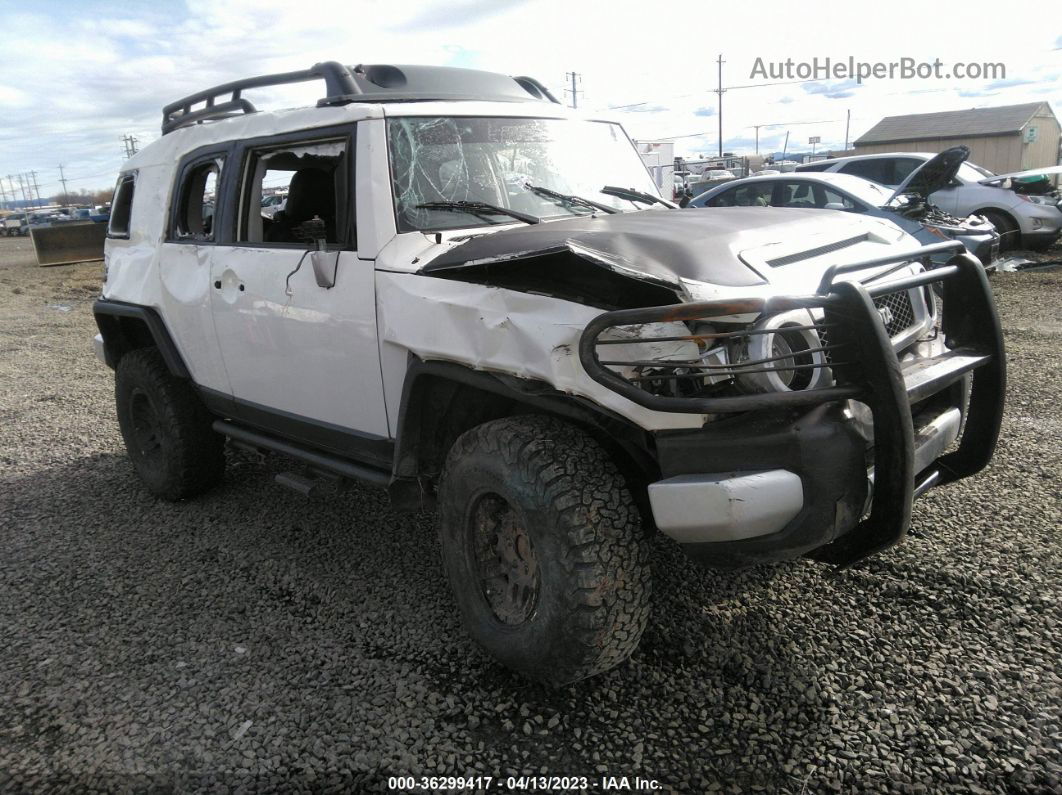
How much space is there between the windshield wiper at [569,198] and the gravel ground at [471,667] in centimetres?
162

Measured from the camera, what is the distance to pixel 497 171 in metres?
3.66

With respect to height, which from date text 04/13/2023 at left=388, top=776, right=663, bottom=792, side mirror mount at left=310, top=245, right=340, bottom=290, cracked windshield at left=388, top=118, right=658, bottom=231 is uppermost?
cracked windshield at left=388, top=118, right=658, bottom=231

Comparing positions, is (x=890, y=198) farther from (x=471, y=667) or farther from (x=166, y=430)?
(x=471, y=667)

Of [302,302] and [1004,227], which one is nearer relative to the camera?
[302,302]

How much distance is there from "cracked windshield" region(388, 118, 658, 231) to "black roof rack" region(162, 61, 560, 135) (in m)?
0.25

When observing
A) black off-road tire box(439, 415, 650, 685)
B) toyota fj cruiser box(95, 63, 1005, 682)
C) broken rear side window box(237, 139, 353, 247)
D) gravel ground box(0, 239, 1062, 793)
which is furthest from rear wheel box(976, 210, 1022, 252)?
black off-road tire box(439, 415, 650, 685)

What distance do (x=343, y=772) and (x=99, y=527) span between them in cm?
279

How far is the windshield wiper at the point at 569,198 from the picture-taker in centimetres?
371

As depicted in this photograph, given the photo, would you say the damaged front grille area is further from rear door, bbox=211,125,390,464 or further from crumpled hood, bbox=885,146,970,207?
crumpled hood, bbox=885,146,970,207

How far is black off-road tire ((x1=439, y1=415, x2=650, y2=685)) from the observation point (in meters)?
2.57

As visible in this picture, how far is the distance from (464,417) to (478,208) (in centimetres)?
88

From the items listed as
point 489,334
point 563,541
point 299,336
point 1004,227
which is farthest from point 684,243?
point 1004,227

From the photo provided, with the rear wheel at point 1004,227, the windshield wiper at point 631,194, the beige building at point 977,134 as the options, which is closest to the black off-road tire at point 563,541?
the windshield wiper at point 631,194

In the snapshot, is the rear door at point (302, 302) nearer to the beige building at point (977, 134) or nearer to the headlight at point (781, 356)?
the headlight at point (781, 356)
